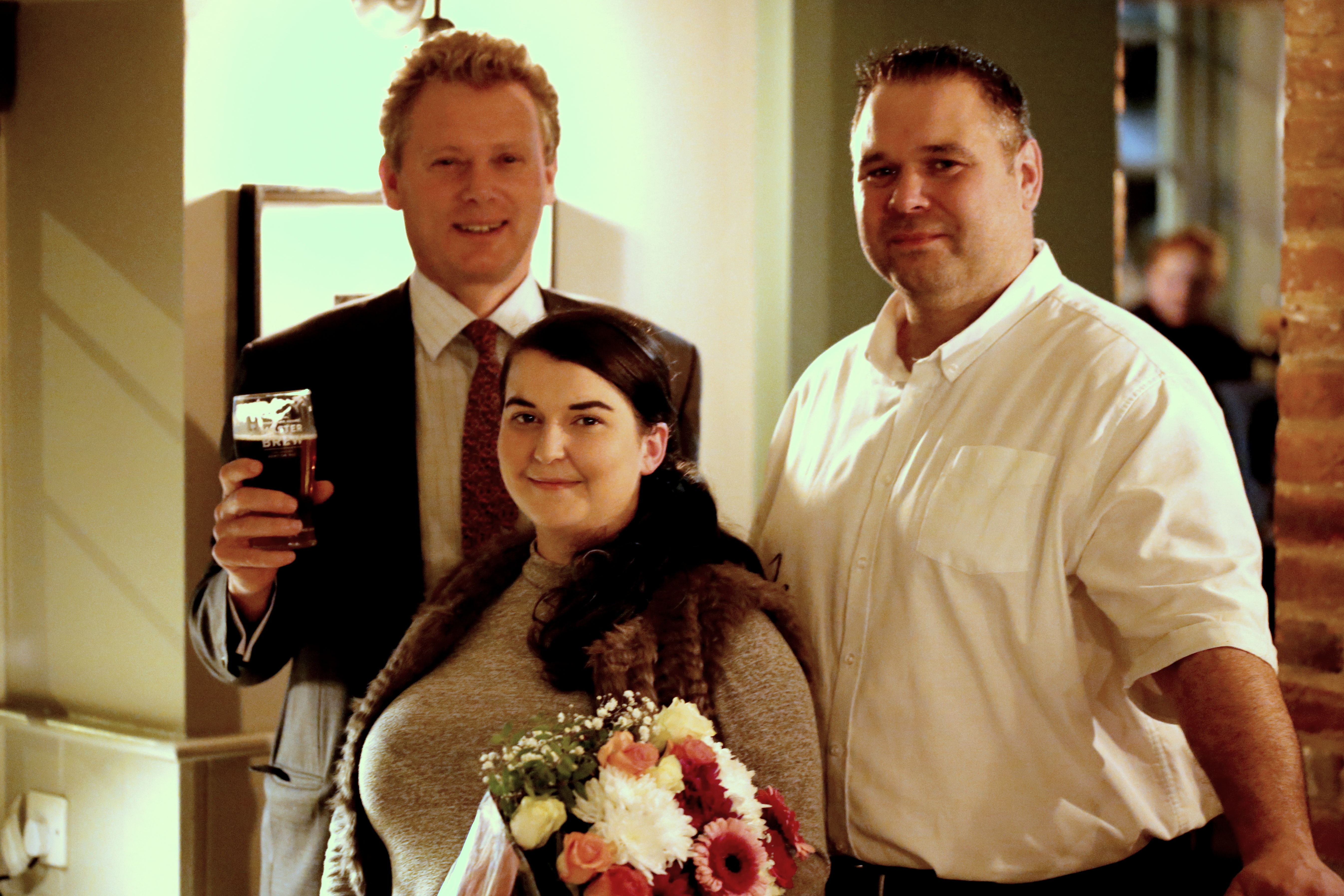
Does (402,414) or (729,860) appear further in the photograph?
(402,414)

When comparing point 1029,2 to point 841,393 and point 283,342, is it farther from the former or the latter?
point 283,342

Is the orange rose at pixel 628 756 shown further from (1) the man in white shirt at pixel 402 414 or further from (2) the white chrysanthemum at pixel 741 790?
(1) the man in white shirt at pixel 402 414

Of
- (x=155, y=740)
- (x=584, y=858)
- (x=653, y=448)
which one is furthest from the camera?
(x=155, y=740)

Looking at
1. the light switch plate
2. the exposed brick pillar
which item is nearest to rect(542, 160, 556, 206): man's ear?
the exposed brick pillar

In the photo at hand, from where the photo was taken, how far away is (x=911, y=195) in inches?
75.4

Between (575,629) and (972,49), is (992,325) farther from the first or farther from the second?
(972,49)

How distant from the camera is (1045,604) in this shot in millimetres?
1744

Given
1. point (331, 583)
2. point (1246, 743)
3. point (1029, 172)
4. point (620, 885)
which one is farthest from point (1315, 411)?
point (331, 583)

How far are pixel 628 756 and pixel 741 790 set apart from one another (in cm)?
13

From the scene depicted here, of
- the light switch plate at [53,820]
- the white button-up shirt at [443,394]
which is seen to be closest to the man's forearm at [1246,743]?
the white button-up shirt at [443,394]

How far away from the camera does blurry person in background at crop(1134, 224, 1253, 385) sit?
4.87 meters

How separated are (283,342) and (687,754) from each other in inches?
44.2

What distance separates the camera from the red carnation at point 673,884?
1322 millimetres

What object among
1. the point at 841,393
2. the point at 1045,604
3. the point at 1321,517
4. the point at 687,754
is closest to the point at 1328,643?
the point at 1321,517
